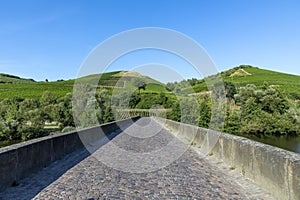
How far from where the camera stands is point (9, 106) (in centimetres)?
7575

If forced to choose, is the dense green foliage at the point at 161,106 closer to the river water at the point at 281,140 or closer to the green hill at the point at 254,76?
the river water at the point at 281,140

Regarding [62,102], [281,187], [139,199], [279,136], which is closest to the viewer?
[281,187]

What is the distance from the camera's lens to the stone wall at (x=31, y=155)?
556cm

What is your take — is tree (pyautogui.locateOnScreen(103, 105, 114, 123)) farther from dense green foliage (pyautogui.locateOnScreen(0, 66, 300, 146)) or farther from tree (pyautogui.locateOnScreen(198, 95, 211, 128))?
tree (pyautogui.locateOnScreen(198, 95, 211, 128))

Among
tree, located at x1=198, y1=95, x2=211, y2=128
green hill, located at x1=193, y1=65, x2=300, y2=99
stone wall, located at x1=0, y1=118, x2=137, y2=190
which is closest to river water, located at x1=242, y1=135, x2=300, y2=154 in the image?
tree, located at x1=198, y1=95, x2=211, y2=128

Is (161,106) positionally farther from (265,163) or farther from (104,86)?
(265,163)

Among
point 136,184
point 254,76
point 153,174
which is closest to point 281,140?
point 153,174

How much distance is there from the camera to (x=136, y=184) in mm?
6191

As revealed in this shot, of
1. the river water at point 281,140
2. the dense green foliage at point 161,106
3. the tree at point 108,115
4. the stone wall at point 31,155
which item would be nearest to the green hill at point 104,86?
the dense green foliage at point 161,106

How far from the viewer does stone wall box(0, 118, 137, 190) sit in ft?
18.2

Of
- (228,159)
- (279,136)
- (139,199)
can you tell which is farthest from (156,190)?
(279,136)

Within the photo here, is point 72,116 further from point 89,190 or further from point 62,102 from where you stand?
point 89,190

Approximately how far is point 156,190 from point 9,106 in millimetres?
78419

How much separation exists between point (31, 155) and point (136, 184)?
8.35ft
